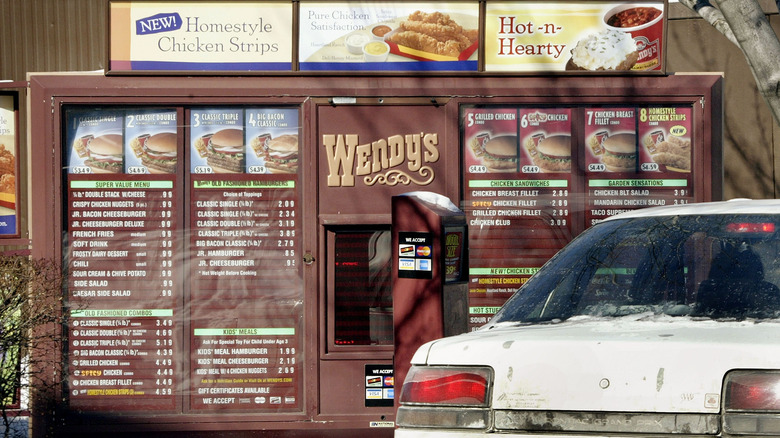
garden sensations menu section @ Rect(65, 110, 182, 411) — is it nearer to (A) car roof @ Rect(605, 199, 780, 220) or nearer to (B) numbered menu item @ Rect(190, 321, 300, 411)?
(B) numbered menu item @ Rect(190, 321, 300, 411)

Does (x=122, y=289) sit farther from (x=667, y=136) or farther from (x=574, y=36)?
(x=667, y=136)

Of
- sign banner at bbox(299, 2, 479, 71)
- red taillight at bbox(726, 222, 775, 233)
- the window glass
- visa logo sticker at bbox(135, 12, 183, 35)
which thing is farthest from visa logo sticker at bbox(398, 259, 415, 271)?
visa logo sticker at bbox(135, 12, 183, 35)

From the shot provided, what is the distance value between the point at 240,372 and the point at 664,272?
16.1 ft

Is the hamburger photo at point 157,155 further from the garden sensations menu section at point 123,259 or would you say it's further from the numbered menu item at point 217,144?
the numbered menu item at point 217,144

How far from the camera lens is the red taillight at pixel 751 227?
3832 millimetres

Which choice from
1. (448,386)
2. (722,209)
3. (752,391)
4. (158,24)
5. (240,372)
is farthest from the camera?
(158,24)

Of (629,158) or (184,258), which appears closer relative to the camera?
(184,258)

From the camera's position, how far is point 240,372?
26.7 ft

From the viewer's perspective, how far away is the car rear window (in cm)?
362

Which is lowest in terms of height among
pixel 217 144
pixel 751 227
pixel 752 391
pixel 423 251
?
pixel 752 391

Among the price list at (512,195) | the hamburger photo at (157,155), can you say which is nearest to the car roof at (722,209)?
the price list at (512,195)

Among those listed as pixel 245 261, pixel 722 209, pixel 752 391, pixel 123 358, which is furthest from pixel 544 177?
pixel 752 391

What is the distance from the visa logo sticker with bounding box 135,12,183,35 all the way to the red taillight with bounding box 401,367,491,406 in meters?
5.55

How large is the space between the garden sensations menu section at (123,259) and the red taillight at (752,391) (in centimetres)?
590
